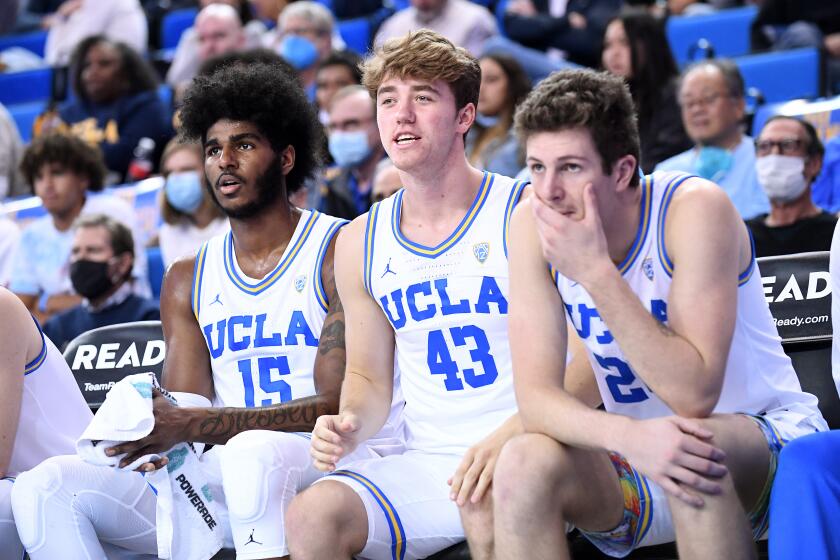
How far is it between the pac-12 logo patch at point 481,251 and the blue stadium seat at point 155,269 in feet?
12.1

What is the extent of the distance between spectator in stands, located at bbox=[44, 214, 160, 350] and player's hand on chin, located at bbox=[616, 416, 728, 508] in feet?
11.4

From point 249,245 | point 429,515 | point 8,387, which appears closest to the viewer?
point 429,515

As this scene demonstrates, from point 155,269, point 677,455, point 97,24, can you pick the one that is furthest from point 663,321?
point 97,24

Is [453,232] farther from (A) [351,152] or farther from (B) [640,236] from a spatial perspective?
(A) [351,152]

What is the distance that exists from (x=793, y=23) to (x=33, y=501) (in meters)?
5.91

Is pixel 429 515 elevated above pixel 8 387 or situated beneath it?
situated beneath

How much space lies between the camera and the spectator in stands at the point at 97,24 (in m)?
9.70

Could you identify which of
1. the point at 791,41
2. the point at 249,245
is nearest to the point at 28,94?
the point at 791,41

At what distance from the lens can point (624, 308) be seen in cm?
297

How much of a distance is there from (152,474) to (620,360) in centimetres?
135

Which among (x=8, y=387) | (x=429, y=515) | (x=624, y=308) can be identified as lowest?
(x=429, y=515)

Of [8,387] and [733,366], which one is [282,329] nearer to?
[8,387]

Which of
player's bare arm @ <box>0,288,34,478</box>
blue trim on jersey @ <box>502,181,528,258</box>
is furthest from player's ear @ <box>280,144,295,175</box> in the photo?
player's bare arm @ <box>0,288,34,478</box>

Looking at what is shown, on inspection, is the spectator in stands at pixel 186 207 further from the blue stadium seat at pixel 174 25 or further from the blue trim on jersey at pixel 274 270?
the blue stadium seat at pixel 174 25
